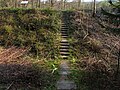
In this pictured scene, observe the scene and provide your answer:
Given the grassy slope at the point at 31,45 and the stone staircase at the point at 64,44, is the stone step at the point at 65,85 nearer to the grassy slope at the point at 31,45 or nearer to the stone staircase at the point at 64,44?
the grassy slope at the point at 31,45

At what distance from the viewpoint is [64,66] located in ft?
43.5

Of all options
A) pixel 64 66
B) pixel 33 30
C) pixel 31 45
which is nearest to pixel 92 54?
pixel 64 66

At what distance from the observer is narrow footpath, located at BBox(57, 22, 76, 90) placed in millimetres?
10253

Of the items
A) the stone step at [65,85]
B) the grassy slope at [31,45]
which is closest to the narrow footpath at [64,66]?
the stone step at [65,85]

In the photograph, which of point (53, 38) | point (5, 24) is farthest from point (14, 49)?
point (5, 24)

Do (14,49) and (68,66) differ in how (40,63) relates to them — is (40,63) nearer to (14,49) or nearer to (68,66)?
(68,66)

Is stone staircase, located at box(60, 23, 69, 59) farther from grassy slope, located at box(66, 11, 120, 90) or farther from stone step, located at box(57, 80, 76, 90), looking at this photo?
stone step, located at box(57, 80, 76, 90)

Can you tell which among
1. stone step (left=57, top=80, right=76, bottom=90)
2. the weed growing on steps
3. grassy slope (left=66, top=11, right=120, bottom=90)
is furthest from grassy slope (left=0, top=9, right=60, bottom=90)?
grassy slope (left=66, top=11, right=120, bottom=90)

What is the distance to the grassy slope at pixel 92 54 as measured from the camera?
10508mm

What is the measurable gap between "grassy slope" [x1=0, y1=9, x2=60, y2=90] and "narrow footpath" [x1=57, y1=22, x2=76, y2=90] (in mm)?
283

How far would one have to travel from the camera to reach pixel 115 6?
397 inches

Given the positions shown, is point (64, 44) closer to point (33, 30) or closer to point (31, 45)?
point (31, 45)

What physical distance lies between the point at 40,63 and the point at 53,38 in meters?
4.11

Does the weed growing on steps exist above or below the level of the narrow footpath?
above
